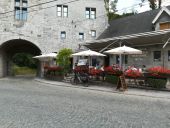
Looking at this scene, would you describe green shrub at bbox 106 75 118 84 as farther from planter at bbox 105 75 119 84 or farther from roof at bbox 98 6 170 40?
roof at bbox 98 6 170 40

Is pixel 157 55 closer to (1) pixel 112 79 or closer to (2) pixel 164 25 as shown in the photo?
(2) pixel 164 25

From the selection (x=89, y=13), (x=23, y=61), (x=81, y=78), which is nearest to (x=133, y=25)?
(x=89, y=13)

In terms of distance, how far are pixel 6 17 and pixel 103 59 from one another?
1249cm

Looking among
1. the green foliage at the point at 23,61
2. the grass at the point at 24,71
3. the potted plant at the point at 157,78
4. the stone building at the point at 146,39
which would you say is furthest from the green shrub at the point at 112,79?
the green foliage at the point at 23,61

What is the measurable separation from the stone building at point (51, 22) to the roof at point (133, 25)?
231 centimetres

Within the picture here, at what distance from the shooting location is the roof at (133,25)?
94.2ft

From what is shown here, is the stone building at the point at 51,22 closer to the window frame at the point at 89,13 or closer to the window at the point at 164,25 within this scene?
the window frame at the point at 89,13

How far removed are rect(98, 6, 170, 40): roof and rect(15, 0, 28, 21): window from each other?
9651 millimetres

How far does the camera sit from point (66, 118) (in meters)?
8.63

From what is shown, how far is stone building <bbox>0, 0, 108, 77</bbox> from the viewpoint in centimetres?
3350

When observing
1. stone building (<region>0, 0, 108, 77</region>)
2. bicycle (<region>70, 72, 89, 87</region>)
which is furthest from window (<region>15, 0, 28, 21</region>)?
bicycle (<region>70, 72, 89, 87</region>)

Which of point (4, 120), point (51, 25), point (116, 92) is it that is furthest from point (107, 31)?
point (4, 120)

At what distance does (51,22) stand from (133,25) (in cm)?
1015

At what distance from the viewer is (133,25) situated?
101 feet
